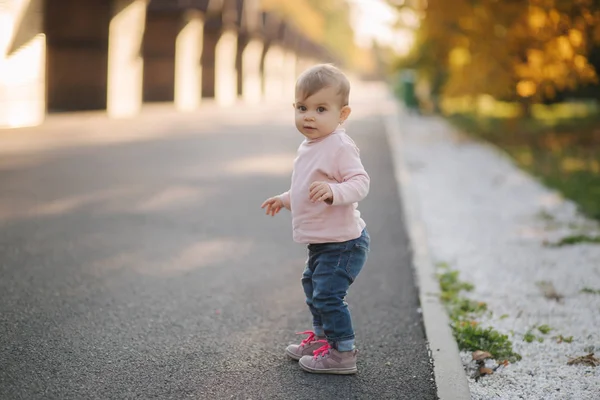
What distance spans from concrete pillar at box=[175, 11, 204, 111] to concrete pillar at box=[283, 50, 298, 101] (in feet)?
80.2

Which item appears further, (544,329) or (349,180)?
(544,329)

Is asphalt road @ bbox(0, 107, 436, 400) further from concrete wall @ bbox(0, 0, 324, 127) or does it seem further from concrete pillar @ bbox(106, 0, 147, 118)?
concrete pillar @ bbox(106, 0, 147, 118)

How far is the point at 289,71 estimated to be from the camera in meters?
60.8

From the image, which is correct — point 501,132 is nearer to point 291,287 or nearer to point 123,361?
point 291,287

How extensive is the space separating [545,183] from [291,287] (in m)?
7.23

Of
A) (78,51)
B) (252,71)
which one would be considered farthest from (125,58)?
(252,71)

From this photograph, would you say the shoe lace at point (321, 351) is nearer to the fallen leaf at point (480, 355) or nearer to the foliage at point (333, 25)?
the fallen leaf at point (480, 355)

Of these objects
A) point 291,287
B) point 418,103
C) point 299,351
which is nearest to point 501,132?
point 418,103

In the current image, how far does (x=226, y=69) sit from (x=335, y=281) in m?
34.0

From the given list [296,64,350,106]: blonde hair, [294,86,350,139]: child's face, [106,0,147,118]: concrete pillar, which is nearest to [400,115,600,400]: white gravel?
[294,86,350,139]: child's face

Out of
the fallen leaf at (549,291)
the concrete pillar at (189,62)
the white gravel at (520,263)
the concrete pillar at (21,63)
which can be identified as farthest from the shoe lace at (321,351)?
the concrete pillar at (189,62)

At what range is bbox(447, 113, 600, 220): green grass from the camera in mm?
10757

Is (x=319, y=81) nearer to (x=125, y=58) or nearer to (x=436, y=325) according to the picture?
(x=436, y=325)

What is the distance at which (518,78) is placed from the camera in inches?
647
